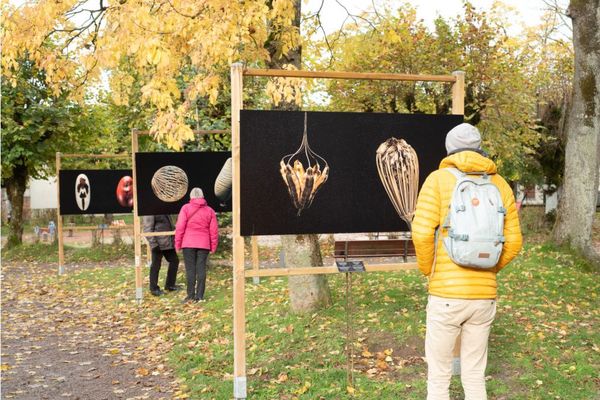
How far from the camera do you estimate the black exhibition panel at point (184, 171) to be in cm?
1184

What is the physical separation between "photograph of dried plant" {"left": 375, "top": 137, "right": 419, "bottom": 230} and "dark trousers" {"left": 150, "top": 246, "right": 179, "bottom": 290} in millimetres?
6909

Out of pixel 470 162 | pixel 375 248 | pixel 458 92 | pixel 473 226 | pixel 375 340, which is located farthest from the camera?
pixel 375 248

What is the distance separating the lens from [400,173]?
6113 mm

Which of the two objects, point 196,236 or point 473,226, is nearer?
point 473,226

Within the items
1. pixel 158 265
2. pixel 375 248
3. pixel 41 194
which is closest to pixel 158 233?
pixel 158 265

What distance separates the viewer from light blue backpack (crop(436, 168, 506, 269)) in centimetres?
431

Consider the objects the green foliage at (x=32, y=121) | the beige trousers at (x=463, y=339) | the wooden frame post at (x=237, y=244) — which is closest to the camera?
the beige trousers at (x=463, y=339)

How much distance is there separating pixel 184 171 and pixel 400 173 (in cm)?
686

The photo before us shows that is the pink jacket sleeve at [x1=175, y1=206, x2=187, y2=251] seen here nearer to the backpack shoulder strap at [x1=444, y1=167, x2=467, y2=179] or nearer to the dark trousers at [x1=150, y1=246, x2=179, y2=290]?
the dark trousers at [x1=150, y1=246, x2=179, y2=290]

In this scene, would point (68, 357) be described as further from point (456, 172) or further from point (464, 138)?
point (464, 138)

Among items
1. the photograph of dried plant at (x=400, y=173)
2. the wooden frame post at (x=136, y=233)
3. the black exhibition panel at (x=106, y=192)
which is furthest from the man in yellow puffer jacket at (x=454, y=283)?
the black exhibition panel at (x=106, y=192)

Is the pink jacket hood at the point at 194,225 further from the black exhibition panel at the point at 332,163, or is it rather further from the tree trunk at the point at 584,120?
the tree trunk at the point at 584,120

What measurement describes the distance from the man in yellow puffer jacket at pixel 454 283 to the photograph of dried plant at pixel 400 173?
4.87 ft

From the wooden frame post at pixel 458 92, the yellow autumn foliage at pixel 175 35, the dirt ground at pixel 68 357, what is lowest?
the dirt ground at pixel 68 357
